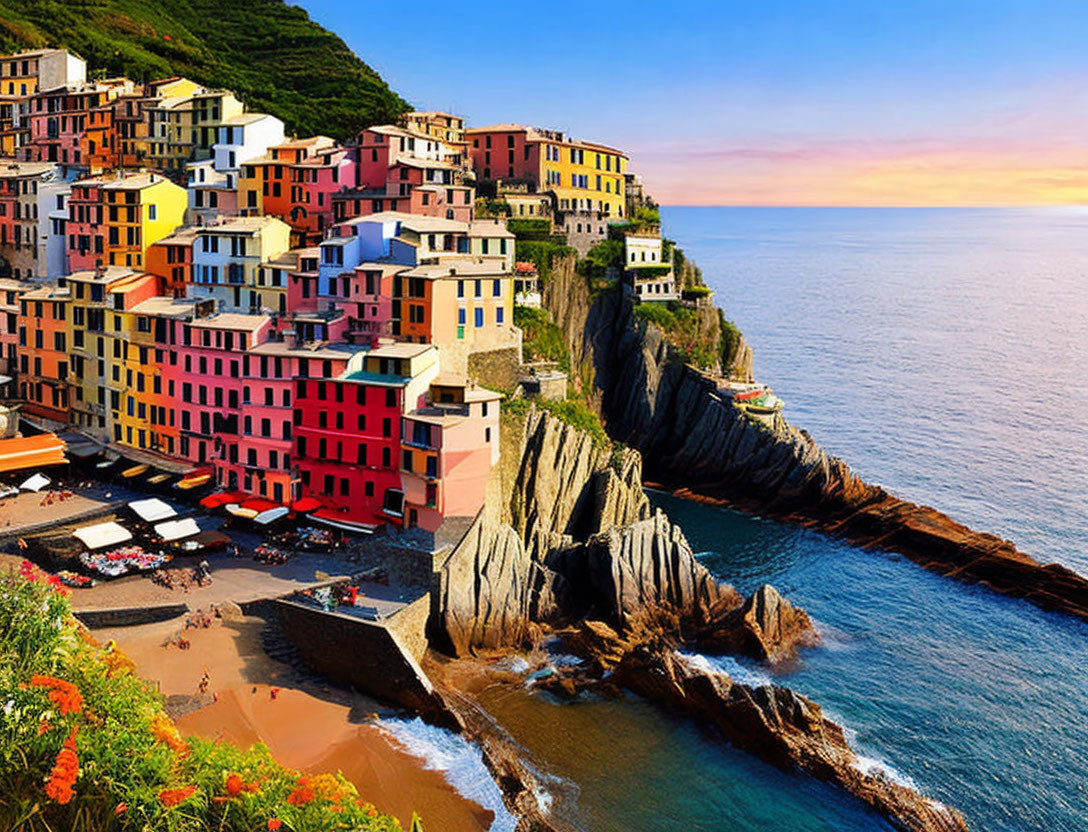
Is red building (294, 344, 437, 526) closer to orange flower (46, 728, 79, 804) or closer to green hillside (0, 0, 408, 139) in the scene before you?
orange flower (46, 728, 79, 804)

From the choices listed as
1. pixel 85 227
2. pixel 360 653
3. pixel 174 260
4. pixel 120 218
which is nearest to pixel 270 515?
pixel 360 653

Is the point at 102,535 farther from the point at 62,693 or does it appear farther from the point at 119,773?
the point at 119,773

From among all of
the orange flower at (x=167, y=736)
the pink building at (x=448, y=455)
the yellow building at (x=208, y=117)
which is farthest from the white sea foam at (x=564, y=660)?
the yellow building at (x=208, y=117)

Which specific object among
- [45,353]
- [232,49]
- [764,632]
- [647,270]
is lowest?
[764,632]

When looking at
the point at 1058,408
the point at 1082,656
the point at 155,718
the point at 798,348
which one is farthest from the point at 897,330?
the point at 155,718

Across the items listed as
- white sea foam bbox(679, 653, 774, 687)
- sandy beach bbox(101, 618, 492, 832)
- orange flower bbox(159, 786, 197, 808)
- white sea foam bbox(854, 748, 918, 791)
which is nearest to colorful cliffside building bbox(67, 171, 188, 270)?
sandy beach bbox(101, 618, 492, 832)

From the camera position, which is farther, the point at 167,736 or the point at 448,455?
the point at 448,455
